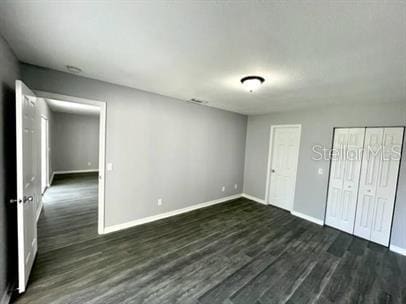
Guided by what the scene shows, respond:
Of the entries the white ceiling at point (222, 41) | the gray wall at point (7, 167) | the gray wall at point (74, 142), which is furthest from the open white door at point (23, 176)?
the gray wall at point (74, 142)

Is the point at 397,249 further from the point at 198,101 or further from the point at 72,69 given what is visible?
the point at 72,69

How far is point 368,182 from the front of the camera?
3488mm

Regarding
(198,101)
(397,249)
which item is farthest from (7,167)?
(397,249)

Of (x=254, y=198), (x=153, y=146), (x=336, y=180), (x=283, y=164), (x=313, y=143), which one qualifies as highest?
(x=313, y=143)

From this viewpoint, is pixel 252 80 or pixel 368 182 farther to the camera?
pixel 368 182

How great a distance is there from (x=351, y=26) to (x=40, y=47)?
2835 mm

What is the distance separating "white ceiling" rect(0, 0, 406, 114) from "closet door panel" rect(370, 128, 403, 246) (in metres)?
0.90

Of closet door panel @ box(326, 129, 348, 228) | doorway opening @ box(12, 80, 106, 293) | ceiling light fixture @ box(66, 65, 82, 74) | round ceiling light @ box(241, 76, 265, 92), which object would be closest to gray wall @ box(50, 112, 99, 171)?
doorway opening @ box(12, 80, 106, 293)

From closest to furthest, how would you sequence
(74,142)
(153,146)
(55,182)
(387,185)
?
1. (387,185)
2. (153,146)
3. (55,182)
4. (74,142)

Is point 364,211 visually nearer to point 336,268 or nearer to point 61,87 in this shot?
point 336,268

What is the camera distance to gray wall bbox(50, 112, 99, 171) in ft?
25.2

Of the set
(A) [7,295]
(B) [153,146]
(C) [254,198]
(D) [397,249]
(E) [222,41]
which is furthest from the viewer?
(C) [254,198]

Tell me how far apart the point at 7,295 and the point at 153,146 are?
2.56m

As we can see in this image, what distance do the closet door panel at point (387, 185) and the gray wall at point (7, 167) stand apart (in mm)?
5252
